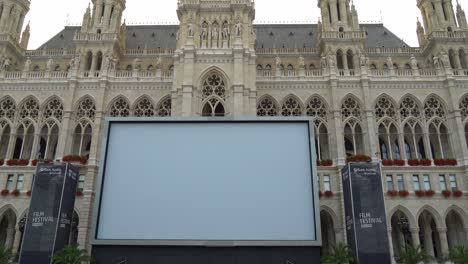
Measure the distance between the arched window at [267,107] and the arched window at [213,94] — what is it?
367 centimetres

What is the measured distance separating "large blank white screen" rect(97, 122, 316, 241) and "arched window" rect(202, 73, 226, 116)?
40.6 feet

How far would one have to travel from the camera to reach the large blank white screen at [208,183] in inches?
760

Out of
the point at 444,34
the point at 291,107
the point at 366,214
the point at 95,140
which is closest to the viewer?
the point at 366,214

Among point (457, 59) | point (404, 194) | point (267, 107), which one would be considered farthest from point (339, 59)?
point (404, 194)

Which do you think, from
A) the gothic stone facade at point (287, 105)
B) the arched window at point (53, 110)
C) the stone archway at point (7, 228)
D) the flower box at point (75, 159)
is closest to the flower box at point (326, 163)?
the gothic stone facade at point (287, 105)

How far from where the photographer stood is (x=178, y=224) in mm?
19344

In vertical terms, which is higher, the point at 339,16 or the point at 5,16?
the point at 339,16

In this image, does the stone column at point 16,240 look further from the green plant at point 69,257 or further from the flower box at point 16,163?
the green plant at point 69,257

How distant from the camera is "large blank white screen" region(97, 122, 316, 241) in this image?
1931cm

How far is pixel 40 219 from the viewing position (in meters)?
25.9

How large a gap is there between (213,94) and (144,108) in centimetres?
723

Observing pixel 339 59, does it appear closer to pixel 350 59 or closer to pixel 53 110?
pixel 350 59

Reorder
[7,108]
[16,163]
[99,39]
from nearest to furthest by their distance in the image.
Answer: [16,163] → [7,108] → [99,39]

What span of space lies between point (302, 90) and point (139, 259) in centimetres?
2307
